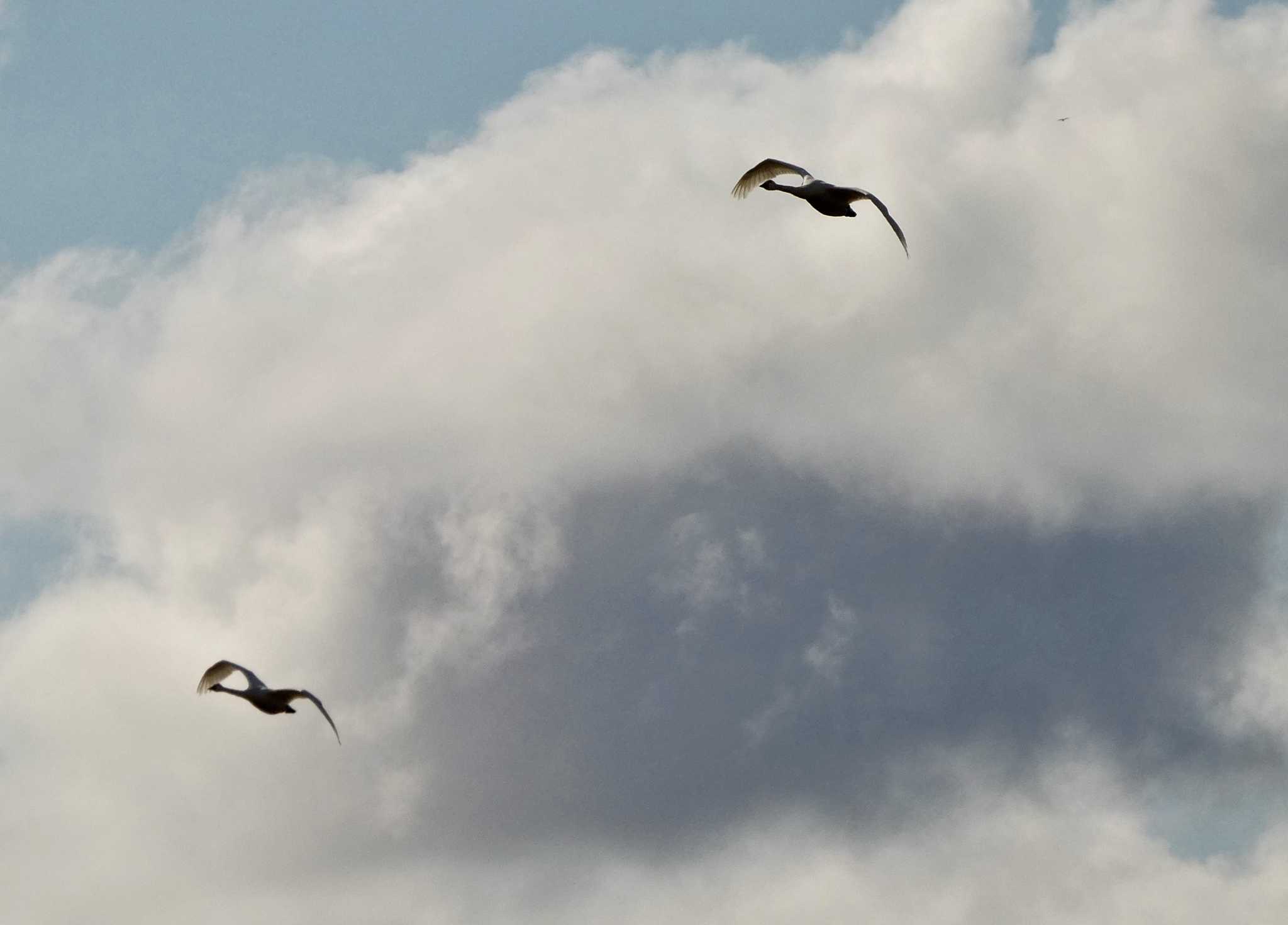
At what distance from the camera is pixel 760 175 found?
142 metres

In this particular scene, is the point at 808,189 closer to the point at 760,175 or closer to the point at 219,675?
the point at 760,175

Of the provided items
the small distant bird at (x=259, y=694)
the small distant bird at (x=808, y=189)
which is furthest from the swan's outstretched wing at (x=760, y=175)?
the small distant bird at (x=259, y=694)

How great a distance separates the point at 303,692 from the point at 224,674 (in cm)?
1276

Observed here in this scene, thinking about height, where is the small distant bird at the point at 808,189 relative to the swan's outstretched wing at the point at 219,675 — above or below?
above

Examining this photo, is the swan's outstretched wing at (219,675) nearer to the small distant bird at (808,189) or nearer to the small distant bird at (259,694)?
the small distant bird at (259,694)

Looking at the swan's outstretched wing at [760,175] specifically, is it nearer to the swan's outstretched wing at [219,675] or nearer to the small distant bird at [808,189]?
the small distant bird at [808,189]

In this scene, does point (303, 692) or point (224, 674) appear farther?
point (224, 674)

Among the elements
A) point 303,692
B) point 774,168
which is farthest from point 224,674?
point 774,168

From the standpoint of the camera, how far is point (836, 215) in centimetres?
13238

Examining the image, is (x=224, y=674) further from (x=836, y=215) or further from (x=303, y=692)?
(x=836, y=215)

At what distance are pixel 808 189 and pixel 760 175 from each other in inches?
414

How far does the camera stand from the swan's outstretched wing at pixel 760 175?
139500 millimetres

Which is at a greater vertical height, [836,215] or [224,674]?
[836,215]

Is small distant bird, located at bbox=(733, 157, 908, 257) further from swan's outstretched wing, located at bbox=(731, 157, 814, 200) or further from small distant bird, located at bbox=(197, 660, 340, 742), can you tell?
small distant bird, located at bbox=(197, 660, 340, 742)
